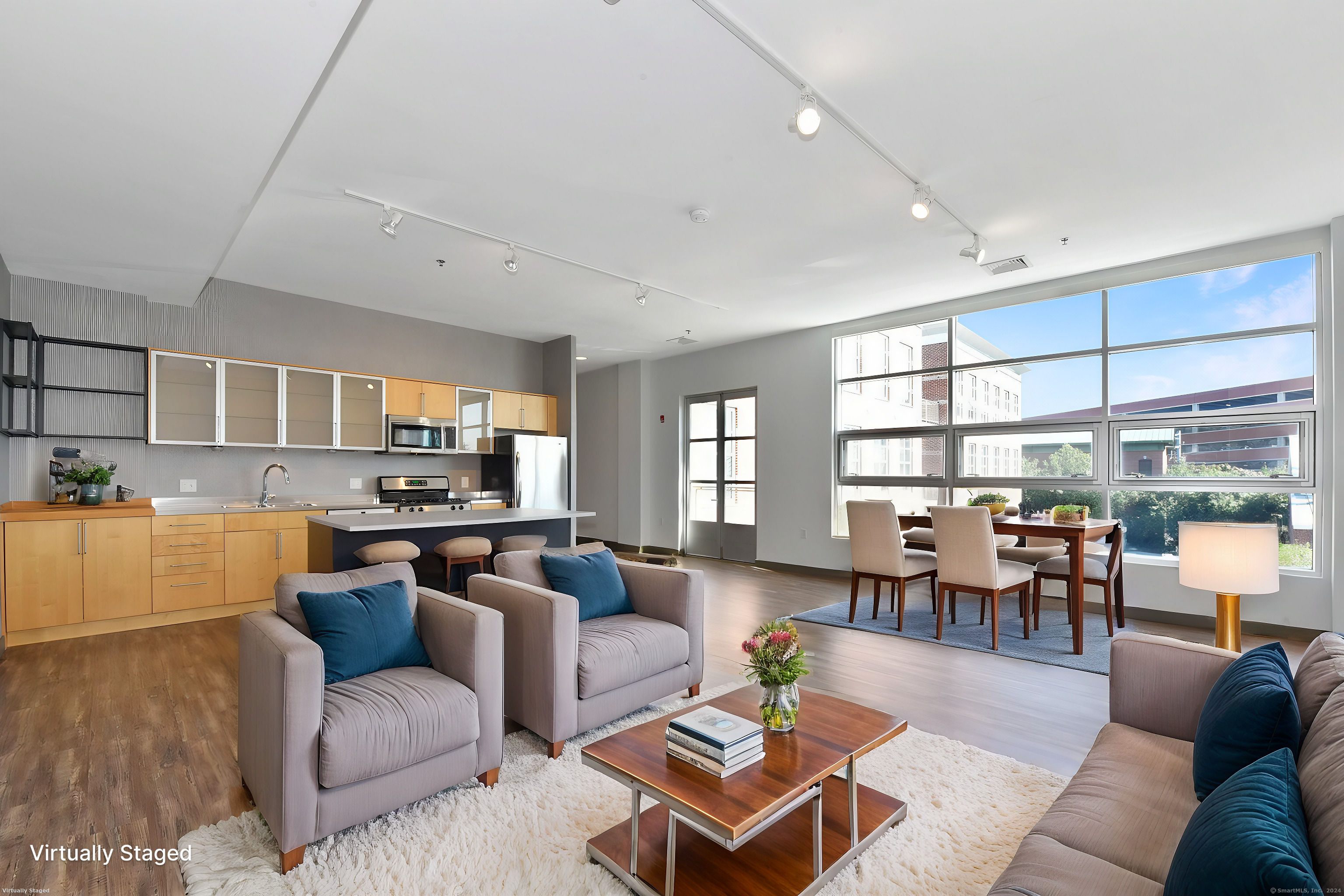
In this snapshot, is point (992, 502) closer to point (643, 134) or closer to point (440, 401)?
point (643, 134)

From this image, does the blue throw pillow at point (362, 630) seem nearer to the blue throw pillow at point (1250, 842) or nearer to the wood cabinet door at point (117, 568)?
the blue throw pillow at point (1250, 842)

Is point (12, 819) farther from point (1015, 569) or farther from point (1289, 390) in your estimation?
point (1289, 390)

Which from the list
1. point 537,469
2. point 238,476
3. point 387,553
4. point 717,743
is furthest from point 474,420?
point 717,743

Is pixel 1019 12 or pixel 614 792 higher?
pixel 1019 12

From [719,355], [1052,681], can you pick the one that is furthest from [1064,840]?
[719,355]

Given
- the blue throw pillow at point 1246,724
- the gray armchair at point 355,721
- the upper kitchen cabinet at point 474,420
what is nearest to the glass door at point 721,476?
the upper kitchen cabinet at point 474,420

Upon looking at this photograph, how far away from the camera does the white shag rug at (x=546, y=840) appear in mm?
1773

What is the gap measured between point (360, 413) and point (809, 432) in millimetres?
4579

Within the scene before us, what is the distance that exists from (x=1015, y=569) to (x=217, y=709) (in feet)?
15.6

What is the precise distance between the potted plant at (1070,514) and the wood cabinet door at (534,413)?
521 centimetres

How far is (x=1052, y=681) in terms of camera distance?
3.48 meters

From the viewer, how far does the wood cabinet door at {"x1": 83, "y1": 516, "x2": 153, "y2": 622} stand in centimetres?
436

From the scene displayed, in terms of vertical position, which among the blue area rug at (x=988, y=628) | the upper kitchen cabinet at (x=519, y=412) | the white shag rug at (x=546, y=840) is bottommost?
the blue area rug at (x=988, y=628)

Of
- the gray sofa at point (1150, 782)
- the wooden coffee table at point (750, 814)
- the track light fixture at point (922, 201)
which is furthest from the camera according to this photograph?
the track light fixture at point (922, 201)
